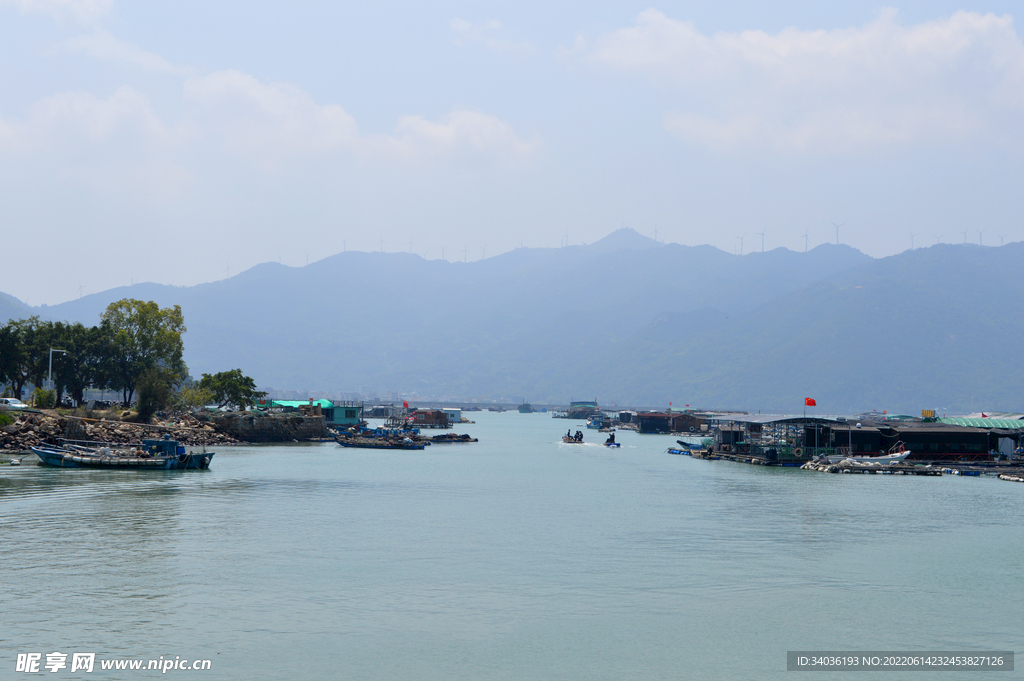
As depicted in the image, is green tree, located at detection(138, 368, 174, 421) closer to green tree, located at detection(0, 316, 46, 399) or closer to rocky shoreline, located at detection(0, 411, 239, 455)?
rocky shoreline, located at detection(0, 411, 239, 455)

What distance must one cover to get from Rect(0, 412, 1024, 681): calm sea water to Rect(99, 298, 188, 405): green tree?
6072cm

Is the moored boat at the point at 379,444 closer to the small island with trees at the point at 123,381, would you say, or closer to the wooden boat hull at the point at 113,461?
the small island with trees at the point at 123,381

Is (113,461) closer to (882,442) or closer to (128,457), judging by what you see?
(128,457)

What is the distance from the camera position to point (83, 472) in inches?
2918

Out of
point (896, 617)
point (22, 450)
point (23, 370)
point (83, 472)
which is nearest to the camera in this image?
point (896, 617)

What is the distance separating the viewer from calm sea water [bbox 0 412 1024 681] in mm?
26688

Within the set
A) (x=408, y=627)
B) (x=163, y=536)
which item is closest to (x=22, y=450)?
(x=163, y=536)

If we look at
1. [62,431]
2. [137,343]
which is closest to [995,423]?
[62,431]

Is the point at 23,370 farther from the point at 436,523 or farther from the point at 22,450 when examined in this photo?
the point at 436,523

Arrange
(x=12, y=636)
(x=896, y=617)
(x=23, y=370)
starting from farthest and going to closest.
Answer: (x=23, y=370), (x=896, y=617), (x=12, y=636)

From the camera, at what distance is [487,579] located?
119ft

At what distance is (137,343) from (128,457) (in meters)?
58.3

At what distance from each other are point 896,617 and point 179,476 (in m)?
62.7

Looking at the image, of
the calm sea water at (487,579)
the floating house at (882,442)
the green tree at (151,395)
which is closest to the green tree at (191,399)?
the green tree at (151,395)
